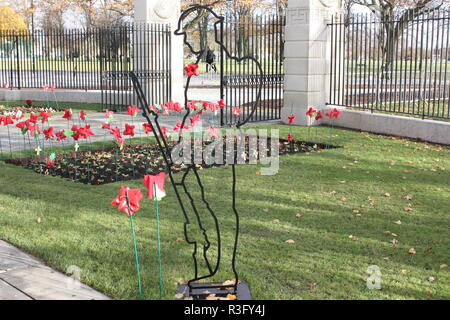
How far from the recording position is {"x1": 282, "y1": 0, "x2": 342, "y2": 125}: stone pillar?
43.2 feet

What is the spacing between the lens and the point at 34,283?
13.9ft

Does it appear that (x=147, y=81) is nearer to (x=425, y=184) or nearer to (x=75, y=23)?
(x=425, y=184)

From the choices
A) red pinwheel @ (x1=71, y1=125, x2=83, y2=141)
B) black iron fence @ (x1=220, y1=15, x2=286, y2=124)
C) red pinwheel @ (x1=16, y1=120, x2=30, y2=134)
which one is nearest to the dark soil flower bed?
red pinwheel @ (x1=16, y1=120, x2=30, y2=134)

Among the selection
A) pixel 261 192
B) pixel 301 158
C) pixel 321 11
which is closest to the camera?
pixel 261 192

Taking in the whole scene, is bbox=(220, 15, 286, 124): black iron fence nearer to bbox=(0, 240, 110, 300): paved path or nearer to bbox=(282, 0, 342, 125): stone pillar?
bbox=(282, 0, 342, 125): stone pillar

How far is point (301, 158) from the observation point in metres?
9.45

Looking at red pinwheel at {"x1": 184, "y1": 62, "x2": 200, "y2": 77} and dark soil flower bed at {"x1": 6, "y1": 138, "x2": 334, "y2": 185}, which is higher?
red pinwheel at {"x1": 184, "y1": 62, "x2": 200, "y2": 77}

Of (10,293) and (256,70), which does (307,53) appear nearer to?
(256,70)

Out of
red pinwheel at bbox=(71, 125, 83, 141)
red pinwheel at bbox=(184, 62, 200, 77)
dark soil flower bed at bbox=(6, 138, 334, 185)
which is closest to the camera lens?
red pinwheel at bbox=(184, 62, 200, 77)

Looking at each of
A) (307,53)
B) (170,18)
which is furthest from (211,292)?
(170,18)

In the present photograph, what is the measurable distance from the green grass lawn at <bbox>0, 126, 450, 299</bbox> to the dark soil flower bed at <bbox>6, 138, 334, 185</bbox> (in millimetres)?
313

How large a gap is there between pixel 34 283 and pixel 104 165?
4706 mm

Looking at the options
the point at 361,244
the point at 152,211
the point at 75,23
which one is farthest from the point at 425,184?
the point at 75,23
